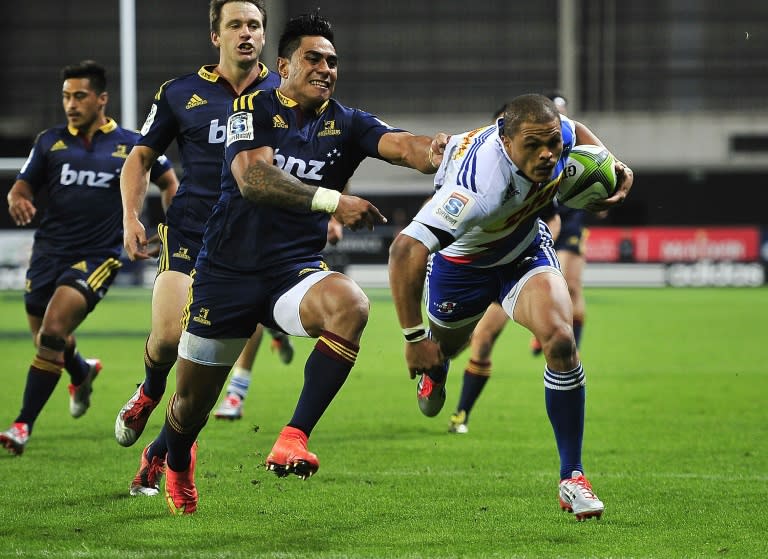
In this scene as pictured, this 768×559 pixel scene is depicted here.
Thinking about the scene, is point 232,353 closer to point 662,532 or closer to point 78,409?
point 662,532

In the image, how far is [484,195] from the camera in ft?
17.4

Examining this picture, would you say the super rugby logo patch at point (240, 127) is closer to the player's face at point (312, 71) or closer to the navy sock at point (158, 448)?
the player's face at point (312, 71)

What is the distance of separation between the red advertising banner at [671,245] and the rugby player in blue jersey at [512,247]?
78.4ft

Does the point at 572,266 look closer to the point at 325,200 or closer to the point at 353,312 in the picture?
the point at 353,312

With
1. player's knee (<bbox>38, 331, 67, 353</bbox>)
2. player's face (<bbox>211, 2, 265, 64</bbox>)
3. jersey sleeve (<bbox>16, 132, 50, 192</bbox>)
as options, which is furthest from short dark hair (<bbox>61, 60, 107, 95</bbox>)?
player's face (<bbox>211, 2, 265, 64</bbox>)

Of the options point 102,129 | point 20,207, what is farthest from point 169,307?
point 102,129

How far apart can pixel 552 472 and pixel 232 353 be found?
7.74ft

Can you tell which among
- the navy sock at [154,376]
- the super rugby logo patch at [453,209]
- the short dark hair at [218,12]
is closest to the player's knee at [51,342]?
the navy sock at [154,376]

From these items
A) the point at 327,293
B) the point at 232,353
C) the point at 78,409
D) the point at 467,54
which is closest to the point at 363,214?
the point at 327,293

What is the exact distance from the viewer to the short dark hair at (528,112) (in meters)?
5.29

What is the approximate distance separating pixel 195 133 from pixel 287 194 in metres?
1.61

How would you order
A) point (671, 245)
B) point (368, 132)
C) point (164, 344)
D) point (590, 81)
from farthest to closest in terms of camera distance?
1. point (590, 81)
2. point (671, 245)
3. point (164, 344)
4. point (368, 132)

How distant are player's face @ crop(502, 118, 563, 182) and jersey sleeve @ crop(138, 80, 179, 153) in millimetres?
1972

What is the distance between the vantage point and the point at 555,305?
18.4ft
